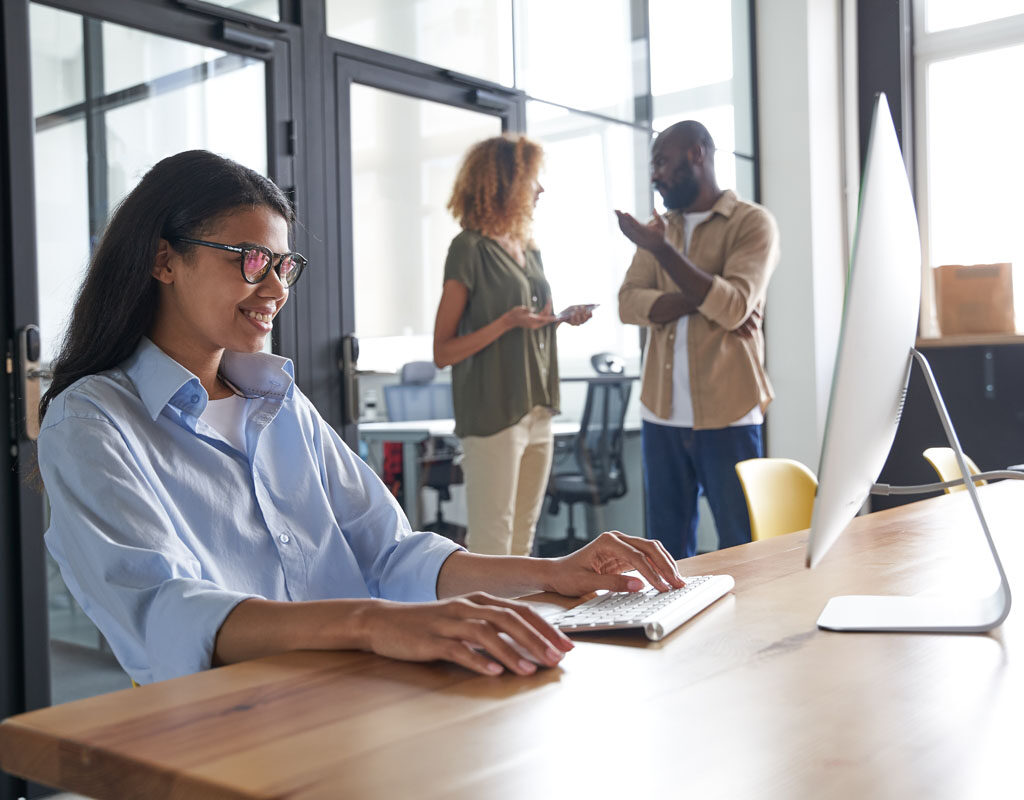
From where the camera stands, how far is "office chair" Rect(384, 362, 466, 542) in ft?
11.1

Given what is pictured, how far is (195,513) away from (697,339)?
2.16m

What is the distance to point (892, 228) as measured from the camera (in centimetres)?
92

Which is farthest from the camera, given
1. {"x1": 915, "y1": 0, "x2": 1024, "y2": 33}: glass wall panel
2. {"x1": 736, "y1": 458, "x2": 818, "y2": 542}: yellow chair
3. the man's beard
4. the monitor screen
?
{"x1": 915, "y1": 0, "x2": 1024, "y2": 33}: glass wall panel

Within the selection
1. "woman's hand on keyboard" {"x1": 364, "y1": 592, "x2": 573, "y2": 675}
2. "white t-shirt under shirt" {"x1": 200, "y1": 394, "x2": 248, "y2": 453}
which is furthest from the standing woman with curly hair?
"woman's hand on keyboard" {"x1": 364, "y1": 592, "x2": 573, "y2": 675}

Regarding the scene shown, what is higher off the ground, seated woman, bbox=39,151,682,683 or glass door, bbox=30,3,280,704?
glass door, bbox=30,3,280,704

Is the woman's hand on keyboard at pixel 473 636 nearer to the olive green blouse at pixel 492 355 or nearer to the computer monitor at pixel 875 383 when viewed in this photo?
the computer monitor at pixel 875 383

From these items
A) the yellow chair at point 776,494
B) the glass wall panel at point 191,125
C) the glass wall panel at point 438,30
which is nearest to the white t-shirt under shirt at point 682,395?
the yellow chair at point 776,494

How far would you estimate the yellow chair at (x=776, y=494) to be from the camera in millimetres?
2227

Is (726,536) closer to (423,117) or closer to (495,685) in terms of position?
(423,117)

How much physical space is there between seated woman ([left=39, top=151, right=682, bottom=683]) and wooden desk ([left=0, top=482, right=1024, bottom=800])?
63 mm

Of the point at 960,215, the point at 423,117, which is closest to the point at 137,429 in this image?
the point at 423,117

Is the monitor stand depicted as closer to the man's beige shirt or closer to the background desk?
the man's beige shirt

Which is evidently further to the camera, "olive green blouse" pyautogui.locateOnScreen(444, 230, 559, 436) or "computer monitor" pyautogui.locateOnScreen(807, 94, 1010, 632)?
"olive green blouse" pyautogui.locateOnScreen(444, 230, 559, 436)

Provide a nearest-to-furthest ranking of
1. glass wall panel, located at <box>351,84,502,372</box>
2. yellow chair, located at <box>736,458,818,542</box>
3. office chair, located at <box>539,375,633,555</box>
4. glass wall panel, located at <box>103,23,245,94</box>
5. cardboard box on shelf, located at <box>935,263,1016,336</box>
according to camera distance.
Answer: yellow chair, located at <box>736,458,818,542</box> < glass wall panel, located at <box>103,23,245,94</box> < glass wall panel, located at <box>351,84,502,372</box> < office chair, located at <box>539,375,633,555</box> < cardboard box on shelf, located at <box>935,263,1016,336</box>
